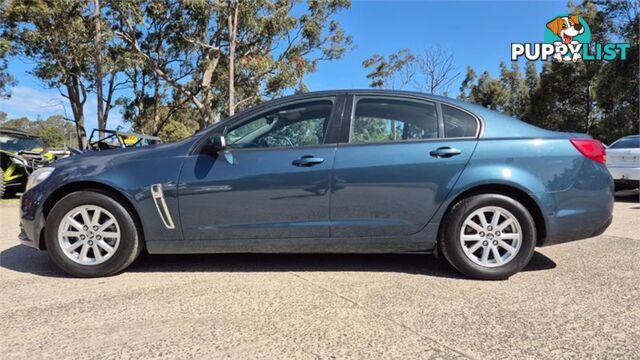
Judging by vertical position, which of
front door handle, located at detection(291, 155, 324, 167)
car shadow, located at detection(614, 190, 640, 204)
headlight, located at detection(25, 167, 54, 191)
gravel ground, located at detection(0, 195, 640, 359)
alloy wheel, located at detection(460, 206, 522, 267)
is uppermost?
front door handle, located at detection(291, 155, 324, 167)

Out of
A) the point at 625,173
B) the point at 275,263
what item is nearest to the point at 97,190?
the point at 275,263

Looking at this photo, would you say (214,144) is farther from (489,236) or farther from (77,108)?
(77,108)

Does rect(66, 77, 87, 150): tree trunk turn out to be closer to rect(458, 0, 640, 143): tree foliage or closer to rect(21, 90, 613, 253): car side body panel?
rect(21, 90, 613, 253): car side body panel

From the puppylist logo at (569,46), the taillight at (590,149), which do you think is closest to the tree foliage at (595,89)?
the puppylist logo at (569,46)

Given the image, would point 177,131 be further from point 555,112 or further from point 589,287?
point 589,287

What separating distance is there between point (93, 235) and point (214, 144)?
4.03 ft

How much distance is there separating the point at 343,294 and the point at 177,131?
38006 mm

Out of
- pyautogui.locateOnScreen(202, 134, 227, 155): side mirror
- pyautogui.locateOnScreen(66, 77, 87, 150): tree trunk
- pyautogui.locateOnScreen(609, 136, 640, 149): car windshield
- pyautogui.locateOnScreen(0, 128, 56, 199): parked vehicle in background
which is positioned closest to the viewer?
pyautogui.locateOnScreen(202, 134, 227, 155): side mirror

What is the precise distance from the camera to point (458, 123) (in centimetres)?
370

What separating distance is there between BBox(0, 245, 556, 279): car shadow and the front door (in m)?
0.47

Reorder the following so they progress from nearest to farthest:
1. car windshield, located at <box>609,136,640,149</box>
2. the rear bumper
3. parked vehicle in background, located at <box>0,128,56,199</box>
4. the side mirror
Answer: the side mirror → the rear bumper → car windshield, located at <box>609,136,640,149</box> → parked vehicle in background, located at <box>0,128,56,199</box>

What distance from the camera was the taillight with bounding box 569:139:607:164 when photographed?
3627mm

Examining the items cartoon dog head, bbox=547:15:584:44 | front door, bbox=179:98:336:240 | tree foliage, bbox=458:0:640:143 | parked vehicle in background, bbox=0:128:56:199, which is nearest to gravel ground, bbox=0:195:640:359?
front door, bbox=179:98:336:240

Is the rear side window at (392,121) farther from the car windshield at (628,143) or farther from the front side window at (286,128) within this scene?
the car windshield at (628,143)
